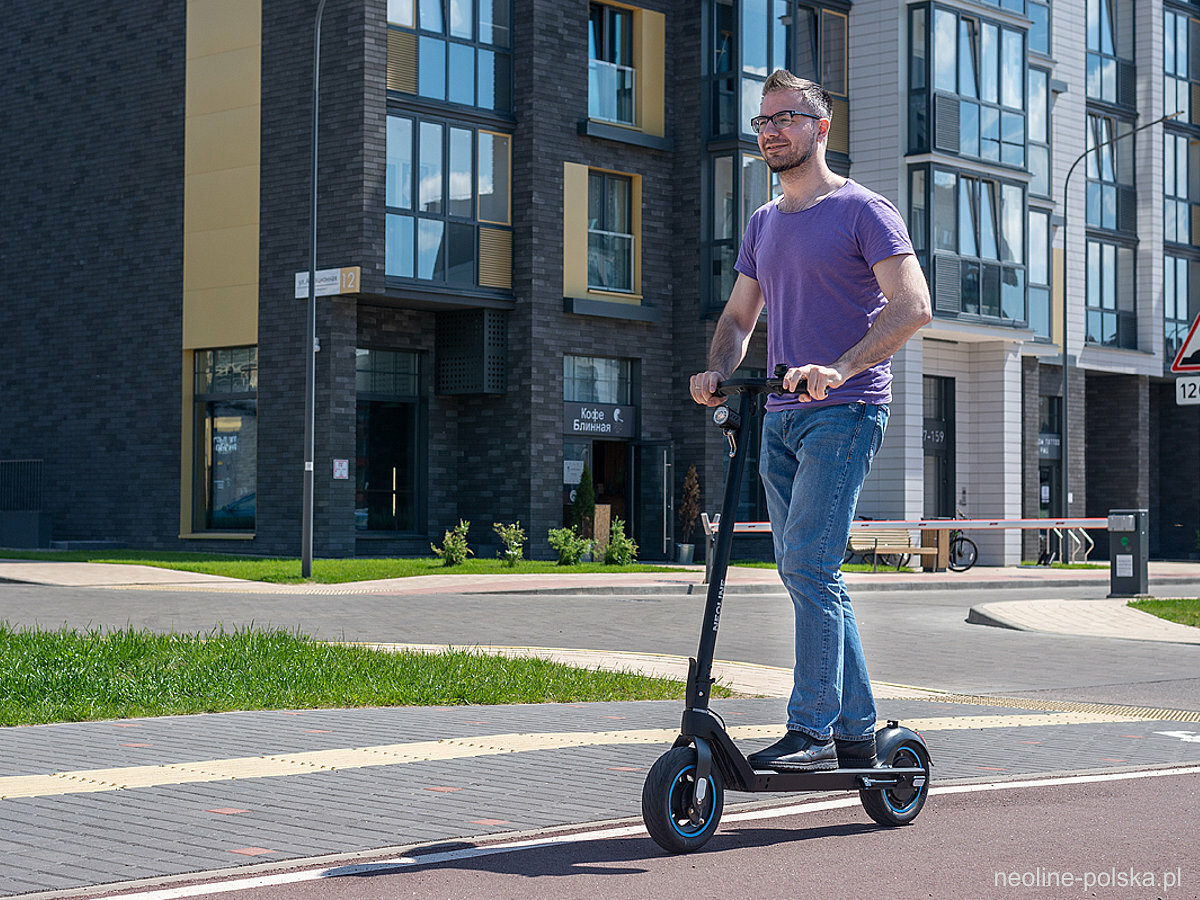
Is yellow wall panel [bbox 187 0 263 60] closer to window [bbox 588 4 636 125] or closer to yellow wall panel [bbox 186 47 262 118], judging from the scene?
yellow wall panel [bbox 186 47 262 118]

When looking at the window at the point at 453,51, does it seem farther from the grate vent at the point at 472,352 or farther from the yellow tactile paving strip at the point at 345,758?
the yellow tactile paving strip at the point at 345,758

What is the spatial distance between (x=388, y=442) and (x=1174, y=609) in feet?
52.0

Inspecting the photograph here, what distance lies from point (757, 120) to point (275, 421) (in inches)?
933

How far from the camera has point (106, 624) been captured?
1481 cm

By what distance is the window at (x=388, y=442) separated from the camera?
29.2 metres

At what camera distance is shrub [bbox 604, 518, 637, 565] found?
2789cm

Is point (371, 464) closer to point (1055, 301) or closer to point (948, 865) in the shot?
point (1055, 301)

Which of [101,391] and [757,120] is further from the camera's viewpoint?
[101,391]

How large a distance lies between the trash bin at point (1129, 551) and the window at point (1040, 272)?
659 inches

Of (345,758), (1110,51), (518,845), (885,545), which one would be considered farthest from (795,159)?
(1110,51)

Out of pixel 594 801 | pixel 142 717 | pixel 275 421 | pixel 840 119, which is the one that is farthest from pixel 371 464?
pixel 594 801

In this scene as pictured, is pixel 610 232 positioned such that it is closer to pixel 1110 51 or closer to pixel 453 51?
pixel 453 51

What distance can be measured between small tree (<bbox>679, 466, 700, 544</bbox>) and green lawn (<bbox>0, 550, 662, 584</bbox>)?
3.16m

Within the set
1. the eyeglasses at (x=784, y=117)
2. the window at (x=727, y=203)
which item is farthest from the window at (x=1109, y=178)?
the eyeglasses at (x=784, y=117)
